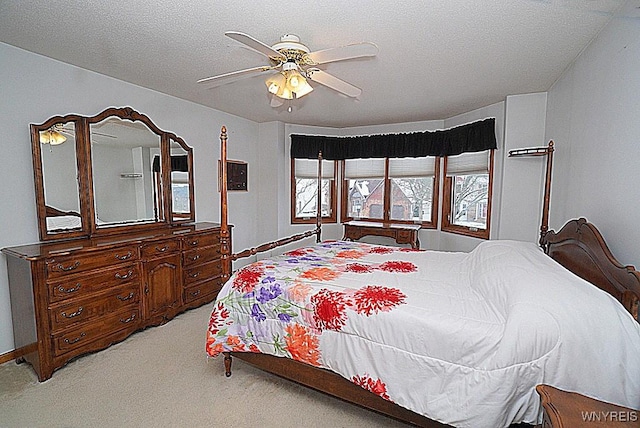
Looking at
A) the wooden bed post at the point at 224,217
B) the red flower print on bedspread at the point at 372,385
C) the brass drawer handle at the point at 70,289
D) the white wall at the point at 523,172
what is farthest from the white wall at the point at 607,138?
the brass drawer handle at the point at 70,289

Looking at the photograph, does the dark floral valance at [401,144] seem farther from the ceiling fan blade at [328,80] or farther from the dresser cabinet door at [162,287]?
the dresser cabinet door at [162,287]

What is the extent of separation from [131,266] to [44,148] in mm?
1177

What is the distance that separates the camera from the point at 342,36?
2.21 metres

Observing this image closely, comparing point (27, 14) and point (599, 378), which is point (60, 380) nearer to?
point (27, 14)

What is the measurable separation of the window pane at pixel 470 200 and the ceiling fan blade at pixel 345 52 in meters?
3.00

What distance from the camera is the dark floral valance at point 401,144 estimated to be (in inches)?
162

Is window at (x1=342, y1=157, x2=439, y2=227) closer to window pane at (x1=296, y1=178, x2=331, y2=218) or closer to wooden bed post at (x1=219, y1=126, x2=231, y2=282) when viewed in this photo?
→ window pane at (x1=296, y1=178, x2=331, y2=218)

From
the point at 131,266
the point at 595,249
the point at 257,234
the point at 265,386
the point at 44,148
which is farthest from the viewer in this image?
the point at 257,234

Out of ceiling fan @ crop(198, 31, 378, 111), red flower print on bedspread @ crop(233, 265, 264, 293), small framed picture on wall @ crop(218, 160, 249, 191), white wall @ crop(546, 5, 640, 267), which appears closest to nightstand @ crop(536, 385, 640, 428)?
white wall @ crop(546, 5, 640, 267)

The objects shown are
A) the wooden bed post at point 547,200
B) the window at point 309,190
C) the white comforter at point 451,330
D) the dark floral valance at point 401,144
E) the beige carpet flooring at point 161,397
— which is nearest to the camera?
the white comforter at point 451,330

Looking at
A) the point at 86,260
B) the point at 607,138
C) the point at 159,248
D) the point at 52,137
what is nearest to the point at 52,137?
the point at 52,137

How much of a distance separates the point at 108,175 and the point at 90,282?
1.12 metres

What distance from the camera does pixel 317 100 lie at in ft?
12.5

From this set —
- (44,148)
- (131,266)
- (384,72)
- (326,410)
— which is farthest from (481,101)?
(44,148)
